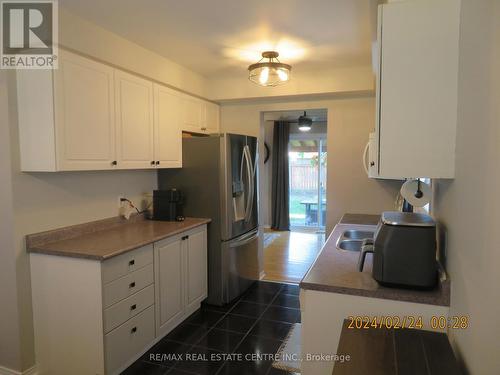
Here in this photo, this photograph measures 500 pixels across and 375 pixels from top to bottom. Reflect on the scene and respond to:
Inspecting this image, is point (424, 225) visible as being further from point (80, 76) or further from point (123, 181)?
point (123, 181)

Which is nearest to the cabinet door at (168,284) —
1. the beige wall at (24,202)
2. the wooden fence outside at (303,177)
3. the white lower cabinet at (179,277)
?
the white lower cabinet at (179,277)

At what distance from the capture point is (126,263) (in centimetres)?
234

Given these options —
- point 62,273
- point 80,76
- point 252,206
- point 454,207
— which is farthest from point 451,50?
point 252,206

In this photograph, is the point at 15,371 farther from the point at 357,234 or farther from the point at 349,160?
the point at 349,160

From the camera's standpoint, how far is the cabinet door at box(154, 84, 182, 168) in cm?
317

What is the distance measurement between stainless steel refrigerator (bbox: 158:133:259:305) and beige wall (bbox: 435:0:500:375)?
2231 millimetres

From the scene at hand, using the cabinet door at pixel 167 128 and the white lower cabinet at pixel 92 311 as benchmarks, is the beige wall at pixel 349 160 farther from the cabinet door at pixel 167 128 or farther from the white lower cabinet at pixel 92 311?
the white lower cabinet at pixel 92 311

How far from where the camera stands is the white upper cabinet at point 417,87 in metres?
1.40

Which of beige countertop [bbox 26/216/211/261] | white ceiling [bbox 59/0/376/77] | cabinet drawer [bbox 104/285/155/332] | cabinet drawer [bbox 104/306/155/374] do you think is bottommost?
cabinet drawer [bbox 104/306/155/374]

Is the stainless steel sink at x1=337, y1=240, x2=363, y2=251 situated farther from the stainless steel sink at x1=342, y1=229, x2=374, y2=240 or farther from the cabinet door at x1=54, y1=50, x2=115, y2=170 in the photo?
the cabinet door at x1=54, y1=50, x2=115, y2=170

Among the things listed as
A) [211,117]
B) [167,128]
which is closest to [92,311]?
[167,128]

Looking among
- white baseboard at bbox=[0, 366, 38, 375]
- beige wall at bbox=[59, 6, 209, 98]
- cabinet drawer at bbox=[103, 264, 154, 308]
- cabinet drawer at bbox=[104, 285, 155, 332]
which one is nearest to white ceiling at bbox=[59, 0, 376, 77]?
beige wall at bbox=[59, 6, 209, 98]

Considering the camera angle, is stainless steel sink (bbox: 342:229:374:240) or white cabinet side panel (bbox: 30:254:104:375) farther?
stainless steel sink (bbox: 342:229:374:240)

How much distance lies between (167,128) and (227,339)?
1.96 m
